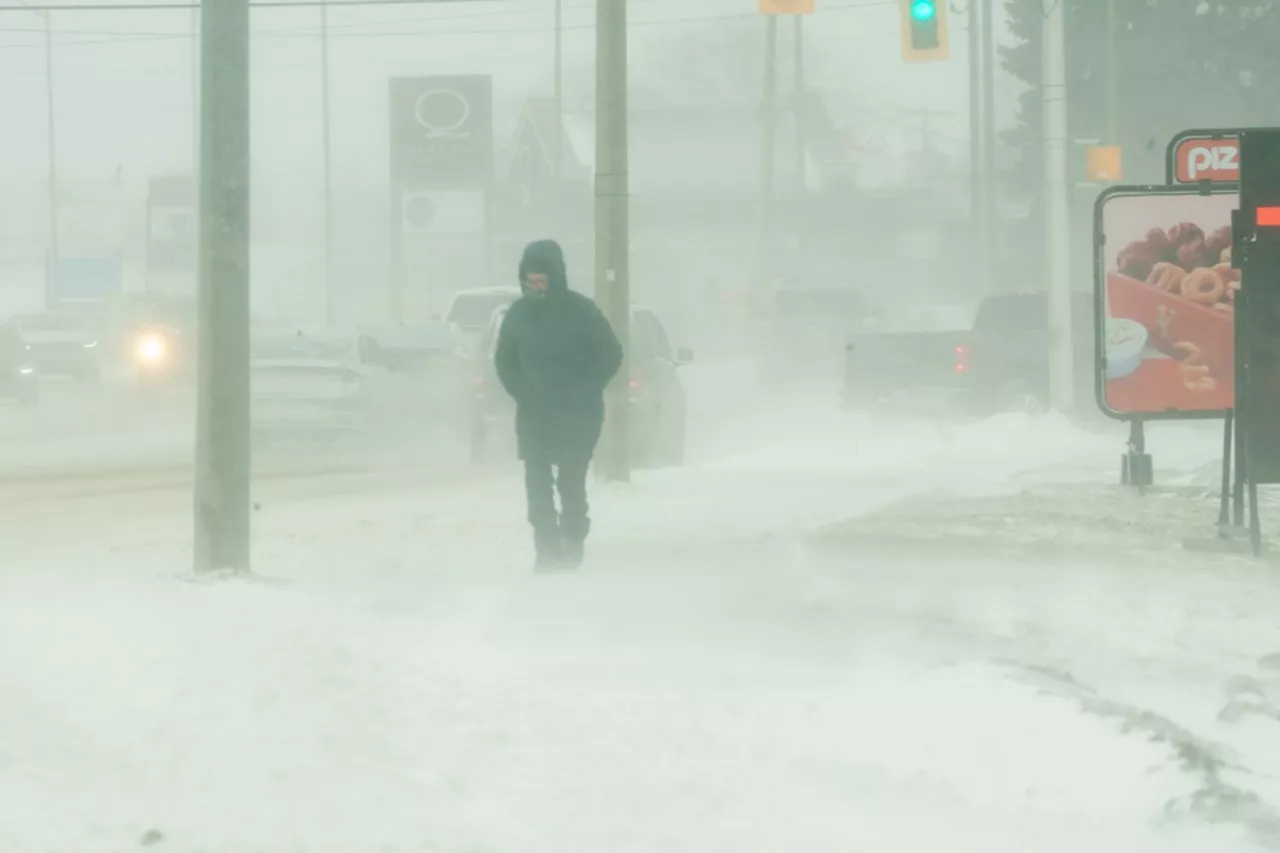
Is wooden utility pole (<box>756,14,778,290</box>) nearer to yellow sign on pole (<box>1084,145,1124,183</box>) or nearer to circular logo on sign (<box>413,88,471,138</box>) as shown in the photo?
circular logo on sign (<box>413,88,471,138</box>)

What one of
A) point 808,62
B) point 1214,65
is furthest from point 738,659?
point 808,62

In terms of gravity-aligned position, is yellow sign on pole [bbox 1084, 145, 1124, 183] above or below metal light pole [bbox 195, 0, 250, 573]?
above

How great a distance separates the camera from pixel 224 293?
10961mm

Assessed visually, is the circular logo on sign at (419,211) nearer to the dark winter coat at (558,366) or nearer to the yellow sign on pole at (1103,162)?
the yellow sign on pole at (1103,162)

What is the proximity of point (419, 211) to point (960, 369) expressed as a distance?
3115 centimetres

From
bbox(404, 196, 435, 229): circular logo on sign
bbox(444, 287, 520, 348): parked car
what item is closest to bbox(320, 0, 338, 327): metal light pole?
bbox(404, 196, 435, 229): circular logo on sign

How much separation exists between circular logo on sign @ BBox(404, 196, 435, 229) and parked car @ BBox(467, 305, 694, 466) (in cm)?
3648

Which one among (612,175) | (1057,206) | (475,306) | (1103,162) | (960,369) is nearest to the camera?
(612,175)

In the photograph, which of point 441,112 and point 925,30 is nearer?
point 925,30

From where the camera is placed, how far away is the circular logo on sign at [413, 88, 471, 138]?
5716 centimetres

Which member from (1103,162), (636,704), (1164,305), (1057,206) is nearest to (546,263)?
(636,704)

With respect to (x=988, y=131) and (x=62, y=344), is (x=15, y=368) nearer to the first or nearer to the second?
(x=62, y=344)

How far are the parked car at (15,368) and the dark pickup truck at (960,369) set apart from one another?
15.3 m

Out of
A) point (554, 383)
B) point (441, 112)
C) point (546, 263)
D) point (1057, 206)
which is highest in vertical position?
point (441, 112)
